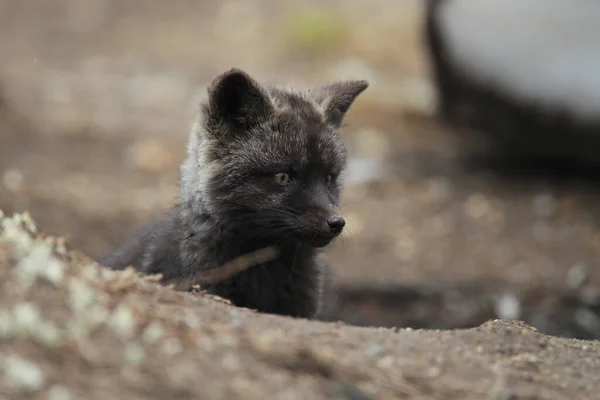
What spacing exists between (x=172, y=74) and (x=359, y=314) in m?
9.93

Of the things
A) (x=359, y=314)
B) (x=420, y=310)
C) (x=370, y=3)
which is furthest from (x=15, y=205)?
(x=370, y=3)

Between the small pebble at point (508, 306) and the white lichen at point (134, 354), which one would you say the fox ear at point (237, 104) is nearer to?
the white lichen at point (134, 354)

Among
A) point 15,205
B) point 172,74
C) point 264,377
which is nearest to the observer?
point 264,377

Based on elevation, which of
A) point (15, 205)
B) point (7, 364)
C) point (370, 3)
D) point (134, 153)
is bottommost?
point (7, 364)

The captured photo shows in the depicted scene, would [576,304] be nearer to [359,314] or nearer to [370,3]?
[359,314]

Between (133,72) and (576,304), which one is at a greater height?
(133,72)

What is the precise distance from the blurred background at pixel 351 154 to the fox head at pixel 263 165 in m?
2.80

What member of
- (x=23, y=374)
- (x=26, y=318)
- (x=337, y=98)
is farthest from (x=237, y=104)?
(x=23, y=374)

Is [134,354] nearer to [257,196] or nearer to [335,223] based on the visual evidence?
[335,223]

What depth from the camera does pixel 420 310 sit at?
A: 8898 mm

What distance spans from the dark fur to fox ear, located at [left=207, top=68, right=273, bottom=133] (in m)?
6.85

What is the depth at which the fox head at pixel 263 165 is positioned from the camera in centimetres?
581

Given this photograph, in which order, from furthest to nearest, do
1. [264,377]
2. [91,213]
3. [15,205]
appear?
1. [91,213]
2. [15,205]
3. [264,377]

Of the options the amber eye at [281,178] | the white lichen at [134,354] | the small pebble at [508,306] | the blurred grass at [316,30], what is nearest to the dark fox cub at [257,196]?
the amber eye at [281,178]
